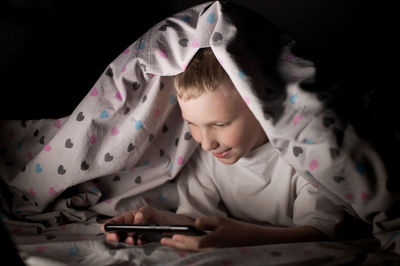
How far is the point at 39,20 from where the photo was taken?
105 cm

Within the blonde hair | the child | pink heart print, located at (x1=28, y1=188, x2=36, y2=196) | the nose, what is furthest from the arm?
pink heart print, located at (x1=28, y1=188, x2=36, y2=196)

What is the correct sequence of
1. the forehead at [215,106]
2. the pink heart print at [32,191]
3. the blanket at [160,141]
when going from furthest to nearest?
1. the pink heart print at [32,191]
2. the forehead at [215,106]
3. the blanket at [160,141]

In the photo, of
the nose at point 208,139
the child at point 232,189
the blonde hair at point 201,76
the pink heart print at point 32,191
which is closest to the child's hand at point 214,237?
the child at point 232,189

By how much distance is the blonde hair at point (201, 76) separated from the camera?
2.67 feet

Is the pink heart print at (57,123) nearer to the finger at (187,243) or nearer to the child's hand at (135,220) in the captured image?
the child's hand at (135,220)

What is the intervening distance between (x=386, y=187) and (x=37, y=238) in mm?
724

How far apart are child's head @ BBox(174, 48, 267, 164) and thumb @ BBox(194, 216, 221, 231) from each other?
0.15 m

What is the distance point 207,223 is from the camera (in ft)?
2.53

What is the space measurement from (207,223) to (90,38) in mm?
718

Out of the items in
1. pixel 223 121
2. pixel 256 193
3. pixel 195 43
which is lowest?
pixel 256 193

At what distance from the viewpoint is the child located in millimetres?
792

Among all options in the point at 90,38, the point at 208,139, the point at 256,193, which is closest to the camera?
the point at 208,139

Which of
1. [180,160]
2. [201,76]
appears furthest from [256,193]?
[201,76]

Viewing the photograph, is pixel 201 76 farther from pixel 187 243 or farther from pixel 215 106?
pixel 187 243
